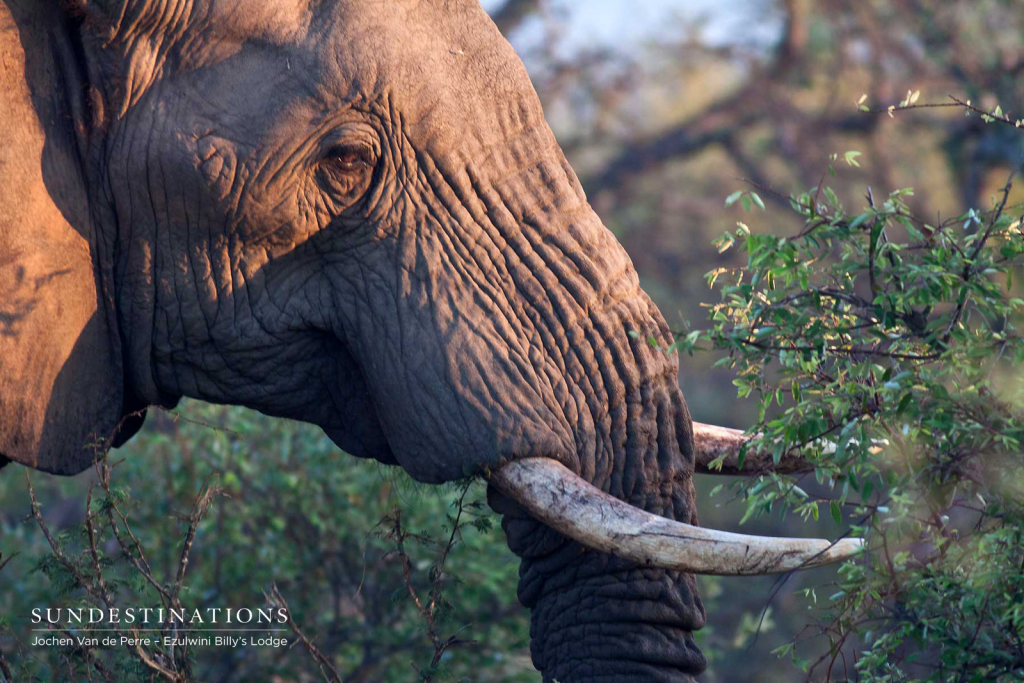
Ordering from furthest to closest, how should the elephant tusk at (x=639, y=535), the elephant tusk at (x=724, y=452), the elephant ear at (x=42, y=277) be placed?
the elephant tusk at (x=724, y=452) → the elephant ear at (x=42, y=277) → the elephant tusk at (x=639, y=535)

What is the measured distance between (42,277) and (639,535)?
130cm

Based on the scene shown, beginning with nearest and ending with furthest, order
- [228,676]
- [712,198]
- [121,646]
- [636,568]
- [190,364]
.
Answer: [636,568] < [190,364] < [121,646] < [228,676] < [712,198]

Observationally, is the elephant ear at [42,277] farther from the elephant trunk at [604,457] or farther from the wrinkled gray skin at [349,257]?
the elephant trunk at [604,457]

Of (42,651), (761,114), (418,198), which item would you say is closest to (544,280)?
(418,198)

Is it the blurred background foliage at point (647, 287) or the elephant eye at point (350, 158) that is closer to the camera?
the elephant eye at point (350, 158)

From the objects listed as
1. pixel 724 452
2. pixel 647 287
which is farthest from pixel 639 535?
pixel 647 287

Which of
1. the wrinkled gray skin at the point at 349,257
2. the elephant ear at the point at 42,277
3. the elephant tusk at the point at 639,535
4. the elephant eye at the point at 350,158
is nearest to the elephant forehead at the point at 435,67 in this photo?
the wrinkled gray skin at the point at 349,257

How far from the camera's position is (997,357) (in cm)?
199

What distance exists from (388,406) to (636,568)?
611mm

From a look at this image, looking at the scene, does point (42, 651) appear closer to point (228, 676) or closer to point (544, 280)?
point (228, 676)

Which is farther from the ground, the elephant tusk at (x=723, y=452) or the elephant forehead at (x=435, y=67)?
the elephant forehead at (x=435, y=67)

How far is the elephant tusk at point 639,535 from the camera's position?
2.14 meters

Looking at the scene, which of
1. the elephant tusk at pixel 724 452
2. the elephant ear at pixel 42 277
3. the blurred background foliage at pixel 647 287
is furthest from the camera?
the blurred background foliage at pixel 647 287

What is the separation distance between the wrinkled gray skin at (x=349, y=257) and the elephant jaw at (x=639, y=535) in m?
0.07
